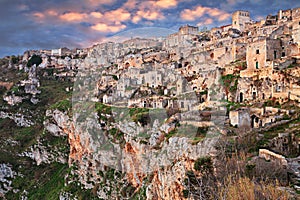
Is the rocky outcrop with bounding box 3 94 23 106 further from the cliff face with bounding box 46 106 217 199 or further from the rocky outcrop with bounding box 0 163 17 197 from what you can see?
the rocky outcrop with bounding box 0 163 17 197

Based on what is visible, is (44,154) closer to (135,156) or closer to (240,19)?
(135,156)

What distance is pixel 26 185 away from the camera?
54.0 metres

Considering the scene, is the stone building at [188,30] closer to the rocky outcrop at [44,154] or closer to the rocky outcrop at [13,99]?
the rocky outcrop at [44,154]

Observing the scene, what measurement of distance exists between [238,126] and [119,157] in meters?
19.3

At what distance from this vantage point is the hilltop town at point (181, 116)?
19.0 meters

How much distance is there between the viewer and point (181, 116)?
98.9ft

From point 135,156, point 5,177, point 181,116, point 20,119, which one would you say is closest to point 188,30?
point 20,119

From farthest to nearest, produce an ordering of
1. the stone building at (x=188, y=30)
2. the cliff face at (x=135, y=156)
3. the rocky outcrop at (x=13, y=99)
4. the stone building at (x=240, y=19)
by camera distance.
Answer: the stone building at (x=188, y=30) < the rocky outcrop at (x=13, y=99) < the stone building at (x=240, y=19) < the cliff face at (x=135, y=156)

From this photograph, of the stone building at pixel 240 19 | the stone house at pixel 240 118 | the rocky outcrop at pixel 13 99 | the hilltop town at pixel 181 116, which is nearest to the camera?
the hilltop town at pixel 181 116

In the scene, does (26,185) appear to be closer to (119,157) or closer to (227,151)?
(119,157)

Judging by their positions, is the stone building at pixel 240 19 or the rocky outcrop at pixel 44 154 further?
the stone building at pixel 240 19

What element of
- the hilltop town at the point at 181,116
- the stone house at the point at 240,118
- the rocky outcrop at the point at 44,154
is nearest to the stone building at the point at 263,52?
the hilltop town at the point at 181,116

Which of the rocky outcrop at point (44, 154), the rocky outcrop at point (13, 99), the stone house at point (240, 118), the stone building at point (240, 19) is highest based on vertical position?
the stone building at point (240, 19)

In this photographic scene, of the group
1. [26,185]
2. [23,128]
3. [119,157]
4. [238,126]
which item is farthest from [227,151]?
[23,128]
